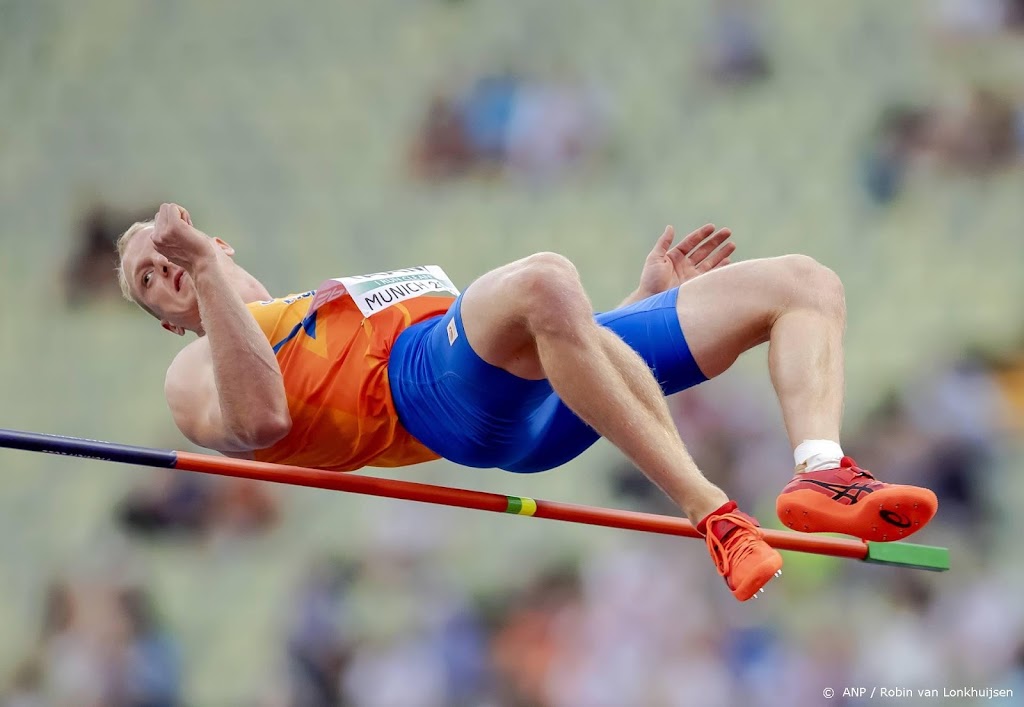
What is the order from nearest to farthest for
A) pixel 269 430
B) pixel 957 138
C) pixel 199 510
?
pixel 269 430, pixel 199 510, pixel 957 138

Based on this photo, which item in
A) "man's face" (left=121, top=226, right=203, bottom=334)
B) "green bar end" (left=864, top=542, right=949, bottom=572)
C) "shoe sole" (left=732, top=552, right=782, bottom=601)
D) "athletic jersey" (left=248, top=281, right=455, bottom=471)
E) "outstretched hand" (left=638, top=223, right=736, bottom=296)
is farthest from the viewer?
"green bar end" (left=864, top=542, right=949, bottom=572)

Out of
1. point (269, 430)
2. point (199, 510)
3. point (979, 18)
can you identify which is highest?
point (979, 18)

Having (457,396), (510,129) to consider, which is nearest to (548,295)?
(457,396)

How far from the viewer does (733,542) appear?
1587 mm

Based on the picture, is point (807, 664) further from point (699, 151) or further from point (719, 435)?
point (699, 151)

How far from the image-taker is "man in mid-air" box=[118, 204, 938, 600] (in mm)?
1679

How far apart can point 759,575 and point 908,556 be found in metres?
1.08

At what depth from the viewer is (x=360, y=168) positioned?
4.20m

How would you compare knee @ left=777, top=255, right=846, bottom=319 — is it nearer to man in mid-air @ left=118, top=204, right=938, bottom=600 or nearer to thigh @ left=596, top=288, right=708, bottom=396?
man in mid-air @ left=118, top=204, right=938, bottom=600

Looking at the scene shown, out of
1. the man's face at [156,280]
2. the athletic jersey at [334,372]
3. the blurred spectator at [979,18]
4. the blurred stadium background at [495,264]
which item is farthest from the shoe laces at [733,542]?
the blurred spectator at [979,18]

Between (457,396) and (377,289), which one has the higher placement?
(377,289)

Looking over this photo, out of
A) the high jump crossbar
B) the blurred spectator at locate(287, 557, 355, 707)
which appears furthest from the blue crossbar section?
the blurred spectator at locate(287, 557, 355, 707)

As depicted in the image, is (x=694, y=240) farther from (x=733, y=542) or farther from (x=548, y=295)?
(x=733, y=542)

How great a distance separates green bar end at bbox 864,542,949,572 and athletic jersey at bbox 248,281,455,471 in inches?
39.6
